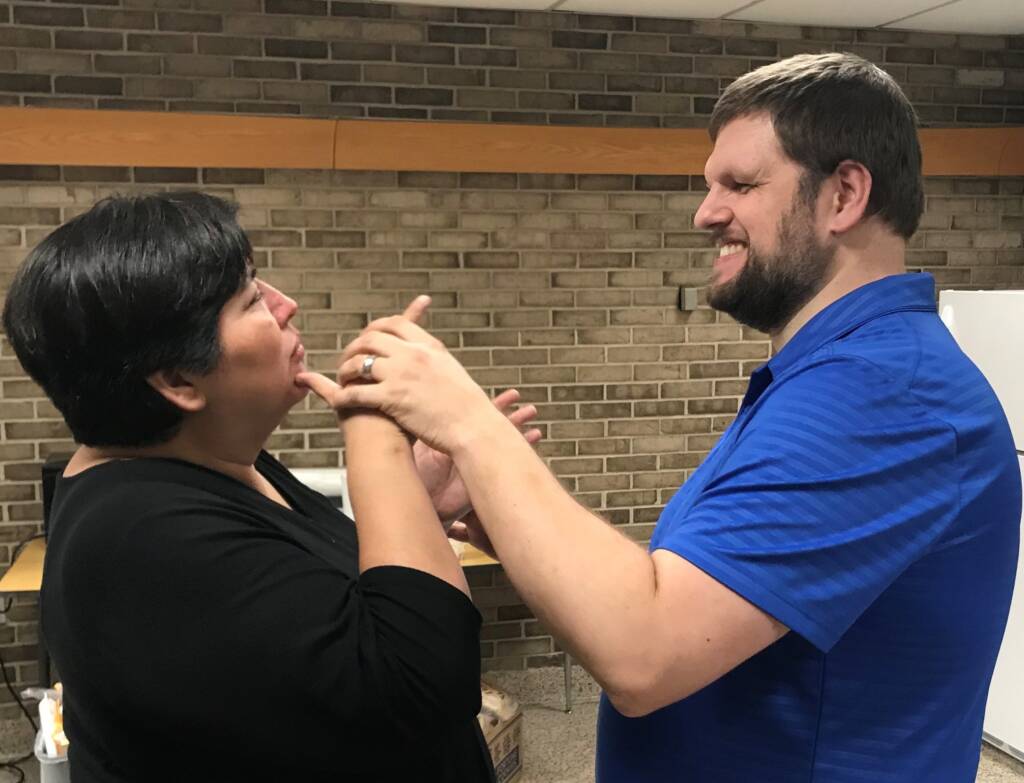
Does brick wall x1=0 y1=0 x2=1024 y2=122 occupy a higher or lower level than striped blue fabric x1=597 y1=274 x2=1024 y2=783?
higher

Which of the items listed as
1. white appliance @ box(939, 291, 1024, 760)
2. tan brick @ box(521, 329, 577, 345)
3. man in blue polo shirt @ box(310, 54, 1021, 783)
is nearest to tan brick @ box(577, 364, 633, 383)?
tan brick @ box(521, 329, 577, 345)

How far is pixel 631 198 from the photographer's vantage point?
3902mm

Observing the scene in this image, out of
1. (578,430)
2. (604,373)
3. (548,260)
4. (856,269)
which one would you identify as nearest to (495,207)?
(548,260)

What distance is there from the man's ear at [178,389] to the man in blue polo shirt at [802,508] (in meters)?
0.13

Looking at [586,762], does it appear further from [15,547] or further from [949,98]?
[949,98]

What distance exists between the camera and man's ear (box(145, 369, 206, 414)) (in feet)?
2.88

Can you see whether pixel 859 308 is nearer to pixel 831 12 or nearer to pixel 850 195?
pixel 850 195

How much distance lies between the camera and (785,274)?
3.69ft

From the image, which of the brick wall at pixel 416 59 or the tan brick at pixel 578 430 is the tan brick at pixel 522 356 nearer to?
the tan brick at pixel 578 430

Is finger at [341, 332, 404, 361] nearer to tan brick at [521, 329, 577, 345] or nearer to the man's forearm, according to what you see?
the man's forearm

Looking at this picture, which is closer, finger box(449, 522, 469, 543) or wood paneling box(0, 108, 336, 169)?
finger box(449, 522, 469, 543)

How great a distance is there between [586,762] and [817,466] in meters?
2.74

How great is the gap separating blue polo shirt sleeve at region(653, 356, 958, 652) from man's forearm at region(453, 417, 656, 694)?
0.07 metres

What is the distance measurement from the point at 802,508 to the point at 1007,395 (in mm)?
2823
